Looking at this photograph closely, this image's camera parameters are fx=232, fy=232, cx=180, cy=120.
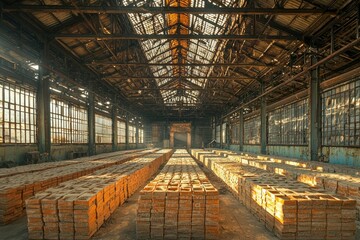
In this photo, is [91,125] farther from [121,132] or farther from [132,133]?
[132,133]

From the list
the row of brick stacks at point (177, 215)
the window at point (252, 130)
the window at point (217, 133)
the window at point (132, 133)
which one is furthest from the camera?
the window at point (217, 133)

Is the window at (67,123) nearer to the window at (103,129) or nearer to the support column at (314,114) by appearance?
the window at (103,129)

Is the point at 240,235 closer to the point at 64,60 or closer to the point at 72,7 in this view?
the point at 72,7

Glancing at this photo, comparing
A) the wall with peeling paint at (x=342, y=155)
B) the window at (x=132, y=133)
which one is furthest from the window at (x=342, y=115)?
the window at (x=132, y=133)

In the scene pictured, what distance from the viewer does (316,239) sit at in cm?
418

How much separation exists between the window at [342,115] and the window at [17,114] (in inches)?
614

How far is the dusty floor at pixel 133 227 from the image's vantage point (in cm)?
464

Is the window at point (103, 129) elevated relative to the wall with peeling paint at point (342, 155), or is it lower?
elevated

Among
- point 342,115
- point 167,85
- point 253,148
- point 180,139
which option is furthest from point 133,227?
point 180,139

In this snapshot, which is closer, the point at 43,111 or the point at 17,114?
the point at 17,114

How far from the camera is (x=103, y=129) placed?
23594 millimetres

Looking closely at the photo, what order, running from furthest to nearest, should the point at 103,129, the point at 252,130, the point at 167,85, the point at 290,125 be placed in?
the point at 252,130 → the point at 167,85 → the point at 103,129 → the point at 290,125

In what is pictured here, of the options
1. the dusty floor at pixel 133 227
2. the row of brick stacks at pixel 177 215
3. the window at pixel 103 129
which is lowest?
the dusty floor at pixel 133 227

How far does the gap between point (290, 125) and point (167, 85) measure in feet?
42.5
